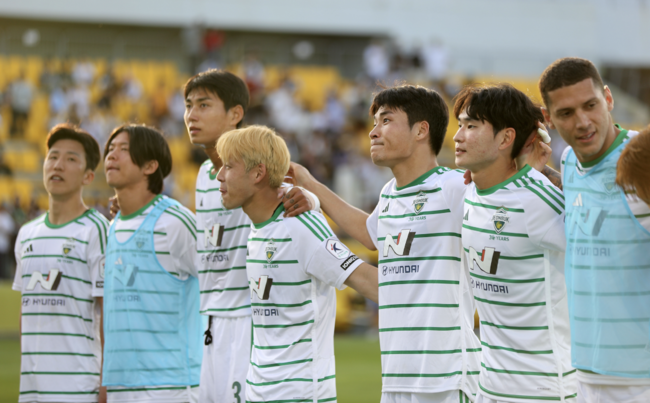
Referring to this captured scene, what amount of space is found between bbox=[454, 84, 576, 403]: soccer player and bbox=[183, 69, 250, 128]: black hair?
1.96 metres

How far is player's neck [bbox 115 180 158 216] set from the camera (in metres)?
5.40

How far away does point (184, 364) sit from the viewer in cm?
512

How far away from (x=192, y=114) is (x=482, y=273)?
8.00 ft

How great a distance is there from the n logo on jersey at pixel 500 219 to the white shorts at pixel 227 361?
5.77 ft

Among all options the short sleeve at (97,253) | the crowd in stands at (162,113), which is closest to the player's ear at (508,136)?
the short sleeve at (97,253)

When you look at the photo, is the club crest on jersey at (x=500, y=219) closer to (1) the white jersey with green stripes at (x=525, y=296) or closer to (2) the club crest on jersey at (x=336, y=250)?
(1) the white jersey with green stripes at (x=525, y=296)

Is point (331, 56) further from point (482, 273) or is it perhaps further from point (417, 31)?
point (482, 273)

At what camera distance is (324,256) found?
167 inches

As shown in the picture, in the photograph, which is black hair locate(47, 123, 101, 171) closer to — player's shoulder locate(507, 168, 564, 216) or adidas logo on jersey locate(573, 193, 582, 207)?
player's shoulder locate(507, 168, 564, 216)

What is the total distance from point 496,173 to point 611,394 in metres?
1.17

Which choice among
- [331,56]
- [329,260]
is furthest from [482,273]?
[331,56]

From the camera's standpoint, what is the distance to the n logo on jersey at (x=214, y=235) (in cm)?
499

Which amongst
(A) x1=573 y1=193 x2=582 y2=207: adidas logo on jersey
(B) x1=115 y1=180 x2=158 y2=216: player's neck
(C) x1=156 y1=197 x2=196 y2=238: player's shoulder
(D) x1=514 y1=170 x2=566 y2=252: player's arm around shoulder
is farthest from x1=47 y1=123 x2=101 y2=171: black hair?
(A) x1=573 y1=193 x2=582 y2=207: adidas logo on jersey

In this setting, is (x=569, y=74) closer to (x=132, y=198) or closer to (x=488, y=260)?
(x=488, y=260)
